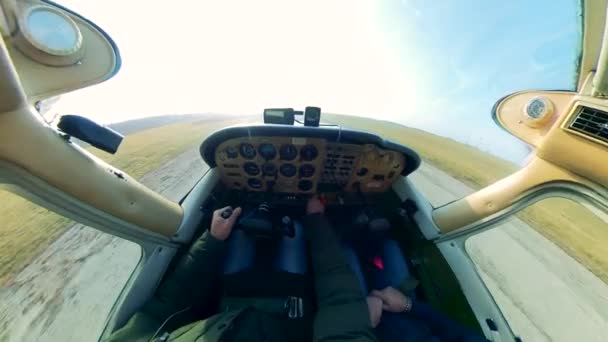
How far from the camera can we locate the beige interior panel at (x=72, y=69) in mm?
1015

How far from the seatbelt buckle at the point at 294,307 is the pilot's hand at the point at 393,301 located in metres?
0.45

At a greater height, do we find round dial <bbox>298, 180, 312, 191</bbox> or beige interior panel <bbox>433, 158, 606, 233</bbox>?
beige interior panel <bbox>433, 158, 606, 233</bbox>

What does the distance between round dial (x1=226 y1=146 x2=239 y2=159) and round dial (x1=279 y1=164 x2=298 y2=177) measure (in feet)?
1.39

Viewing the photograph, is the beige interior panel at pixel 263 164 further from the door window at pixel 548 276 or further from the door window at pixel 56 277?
the door window at pixel 548 276

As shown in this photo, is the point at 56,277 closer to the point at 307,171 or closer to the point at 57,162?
the point at 57,162

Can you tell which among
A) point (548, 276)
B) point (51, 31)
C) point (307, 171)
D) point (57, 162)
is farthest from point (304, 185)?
point (548, 276)

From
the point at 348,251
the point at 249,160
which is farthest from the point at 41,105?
the point at 348,251

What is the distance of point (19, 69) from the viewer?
3.29ft

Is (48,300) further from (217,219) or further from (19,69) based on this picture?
(19,69)

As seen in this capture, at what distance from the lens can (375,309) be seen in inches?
49.2

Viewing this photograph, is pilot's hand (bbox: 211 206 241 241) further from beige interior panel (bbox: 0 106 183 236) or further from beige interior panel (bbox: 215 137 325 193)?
beige interior panel (bbox: 215 137 325 193)

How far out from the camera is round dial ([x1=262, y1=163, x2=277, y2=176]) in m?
2.25

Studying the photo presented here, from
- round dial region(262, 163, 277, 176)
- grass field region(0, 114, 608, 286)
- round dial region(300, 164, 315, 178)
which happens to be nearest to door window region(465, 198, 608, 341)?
grass field region(0, 114, 608, 286)

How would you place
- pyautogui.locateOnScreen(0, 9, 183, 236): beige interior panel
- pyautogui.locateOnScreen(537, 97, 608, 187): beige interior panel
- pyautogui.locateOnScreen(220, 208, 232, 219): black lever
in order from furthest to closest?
1. pyautogui.locateOnScreen(220, 208, 232, 219): black lever
2. pyautogui.locateOnScreen(537, 97, 608, 187): beige interior panel
3. pyautogui.locateOnScreen(0, 9, 183, 236): beige interior panel
